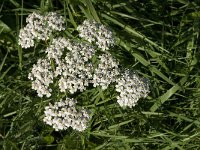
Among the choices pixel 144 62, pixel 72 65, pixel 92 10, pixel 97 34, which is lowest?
pixel 144 62

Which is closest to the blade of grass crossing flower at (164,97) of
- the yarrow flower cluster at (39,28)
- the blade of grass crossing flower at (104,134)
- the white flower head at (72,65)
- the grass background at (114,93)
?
the grass background at (114,93)

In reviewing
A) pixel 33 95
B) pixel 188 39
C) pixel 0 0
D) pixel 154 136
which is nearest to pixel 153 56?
pixel 188 39

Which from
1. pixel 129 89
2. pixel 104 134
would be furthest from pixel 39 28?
pixel 104 134

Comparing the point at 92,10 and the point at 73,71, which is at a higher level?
the point at 92,10

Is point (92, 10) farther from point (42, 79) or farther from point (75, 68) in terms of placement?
point (42, 79)

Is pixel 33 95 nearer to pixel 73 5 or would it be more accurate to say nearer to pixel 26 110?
pixel 26 110

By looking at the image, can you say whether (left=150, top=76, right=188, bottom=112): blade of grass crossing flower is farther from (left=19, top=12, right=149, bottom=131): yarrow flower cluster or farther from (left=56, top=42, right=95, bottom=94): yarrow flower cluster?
(left=56, top=42, right=95, bottom=94): yarrow flower cluster
